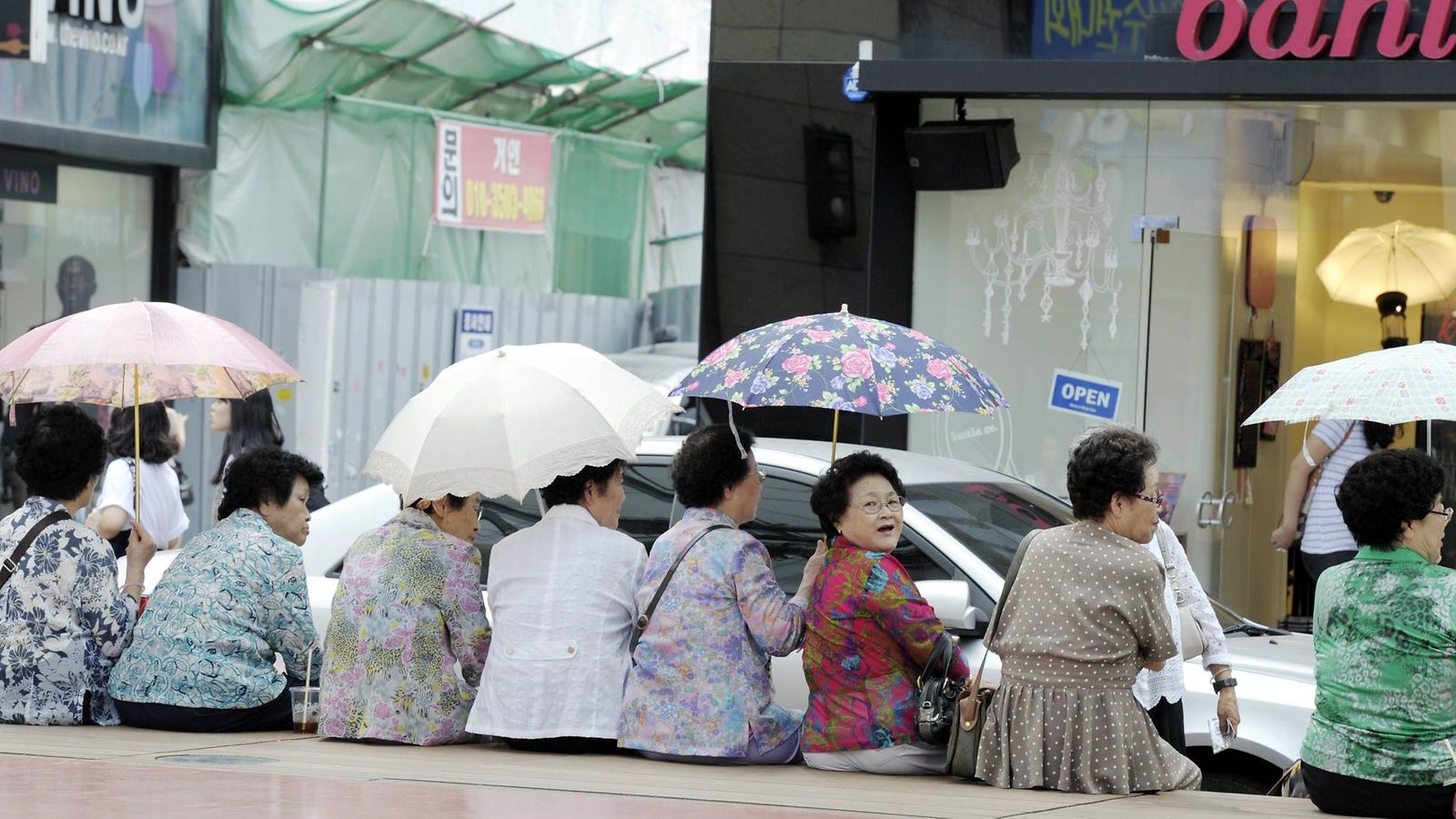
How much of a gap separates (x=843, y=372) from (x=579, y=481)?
1002mm

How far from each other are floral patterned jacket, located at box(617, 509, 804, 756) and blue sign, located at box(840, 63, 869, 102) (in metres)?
5.18

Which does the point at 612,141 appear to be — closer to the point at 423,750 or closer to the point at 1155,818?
the point at 423,750

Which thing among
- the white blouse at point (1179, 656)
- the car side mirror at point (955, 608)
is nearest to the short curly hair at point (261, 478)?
the car side mirror at point (955, 608)

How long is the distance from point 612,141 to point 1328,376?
16.3 meters

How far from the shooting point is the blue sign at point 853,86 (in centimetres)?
1118

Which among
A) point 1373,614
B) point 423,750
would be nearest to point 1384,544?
point 1373,614

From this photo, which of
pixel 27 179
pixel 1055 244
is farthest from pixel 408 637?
pixel 27 179

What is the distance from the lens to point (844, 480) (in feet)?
20.8

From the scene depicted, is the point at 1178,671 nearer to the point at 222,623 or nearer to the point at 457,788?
the point at 457,788

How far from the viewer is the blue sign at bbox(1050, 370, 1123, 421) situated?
37.0 ft

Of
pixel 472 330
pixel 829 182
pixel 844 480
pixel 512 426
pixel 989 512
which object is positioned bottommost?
pixel 989 512

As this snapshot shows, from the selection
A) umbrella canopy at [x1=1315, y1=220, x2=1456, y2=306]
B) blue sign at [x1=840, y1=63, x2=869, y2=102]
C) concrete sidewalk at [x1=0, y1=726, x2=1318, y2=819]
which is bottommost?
concrete sidewalk at [x1=0, y1=726, x2=1318, y2=819]

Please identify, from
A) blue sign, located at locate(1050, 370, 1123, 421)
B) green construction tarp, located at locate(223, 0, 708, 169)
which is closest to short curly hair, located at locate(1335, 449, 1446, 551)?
blue sign, located at locate(1050, 370, 1123, 421)

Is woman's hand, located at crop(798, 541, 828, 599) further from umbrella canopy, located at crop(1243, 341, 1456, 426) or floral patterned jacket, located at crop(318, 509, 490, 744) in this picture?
umbrella canopy, located at crop(1243, 341, 1456, 426)
